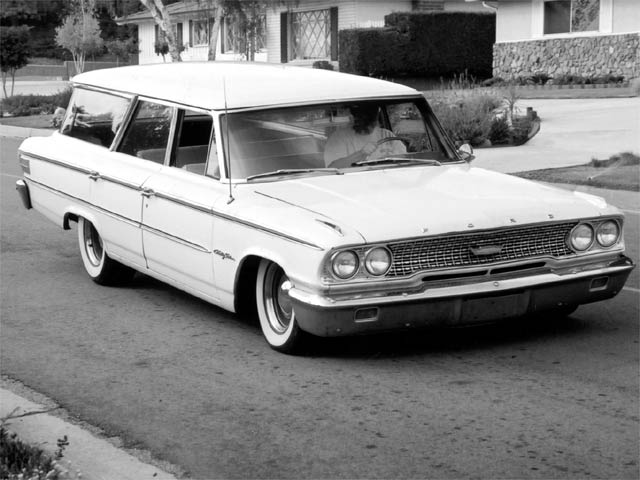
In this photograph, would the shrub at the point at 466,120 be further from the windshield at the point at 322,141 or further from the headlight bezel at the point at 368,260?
the headlight bezel at the point at 368,260

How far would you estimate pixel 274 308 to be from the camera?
22.7 feet

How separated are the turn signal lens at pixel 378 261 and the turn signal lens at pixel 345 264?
6cm

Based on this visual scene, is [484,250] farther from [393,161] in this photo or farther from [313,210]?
[393,161]

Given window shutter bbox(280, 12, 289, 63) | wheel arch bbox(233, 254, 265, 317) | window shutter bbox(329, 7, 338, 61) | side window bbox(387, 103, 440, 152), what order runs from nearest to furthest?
wheel arch bbox(233, 254, 265, 317) → side window bbox(387, 103, 440, 152) → window shutter bbox(329, 7, 338, 61) → window shutter bbox(280, 12, 289, 63)

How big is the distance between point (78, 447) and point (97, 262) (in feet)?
13.2

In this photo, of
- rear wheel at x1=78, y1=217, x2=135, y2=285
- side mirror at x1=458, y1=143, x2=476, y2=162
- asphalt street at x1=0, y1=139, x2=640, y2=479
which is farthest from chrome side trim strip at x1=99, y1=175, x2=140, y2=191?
side mirror at x1=458, y1=143, x2=476, y2=162

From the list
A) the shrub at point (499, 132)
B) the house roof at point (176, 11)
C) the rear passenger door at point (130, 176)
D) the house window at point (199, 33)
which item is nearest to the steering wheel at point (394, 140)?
the rear passenger door at point (130, 176)

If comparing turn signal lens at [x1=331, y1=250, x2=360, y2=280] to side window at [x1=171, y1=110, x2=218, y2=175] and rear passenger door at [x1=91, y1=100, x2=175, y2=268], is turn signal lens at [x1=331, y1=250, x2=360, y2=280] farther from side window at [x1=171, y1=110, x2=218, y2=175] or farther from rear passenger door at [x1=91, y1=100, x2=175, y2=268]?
rear passenger door at [x1=91, y1=100, x2=175, y2=268]

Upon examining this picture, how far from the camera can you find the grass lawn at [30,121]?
29.1 m

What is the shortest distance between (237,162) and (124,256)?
1.52 metres

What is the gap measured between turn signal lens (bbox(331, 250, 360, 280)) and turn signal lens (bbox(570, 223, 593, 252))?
1.42m

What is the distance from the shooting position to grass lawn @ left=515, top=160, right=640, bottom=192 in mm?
14433

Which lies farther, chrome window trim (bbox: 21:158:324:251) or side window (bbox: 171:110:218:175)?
side window (bbox: 171:110:218:175)

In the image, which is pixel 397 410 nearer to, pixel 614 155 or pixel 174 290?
pixel 174 290
